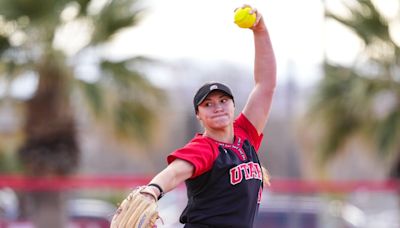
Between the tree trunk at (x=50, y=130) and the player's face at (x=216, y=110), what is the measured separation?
8561 mm

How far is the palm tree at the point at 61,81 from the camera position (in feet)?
41.9

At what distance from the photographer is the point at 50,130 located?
45.1ft

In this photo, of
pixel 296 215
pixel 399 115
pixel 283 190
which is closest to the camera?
pixel 283 190

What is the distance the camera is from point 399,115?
47.2ft

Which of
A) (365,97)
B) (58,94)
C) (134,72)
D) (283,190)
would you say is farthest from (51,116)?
(365,97)

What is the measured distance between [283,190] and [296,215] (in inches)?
38.6

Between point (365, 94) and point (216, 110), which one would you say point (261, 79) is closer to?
point (216, 110)

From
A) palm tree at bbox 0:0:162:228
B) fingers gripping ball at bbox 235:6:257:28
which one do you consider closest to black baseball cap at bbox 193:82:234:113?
fingers gripping ball at bbox 235:6:257:28

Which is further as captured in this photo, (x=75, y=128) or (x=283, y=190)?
(x=75, y=128)

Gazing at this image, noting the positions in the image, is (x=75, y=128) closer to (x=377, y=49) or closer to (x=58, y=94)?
(x=58, y=94)

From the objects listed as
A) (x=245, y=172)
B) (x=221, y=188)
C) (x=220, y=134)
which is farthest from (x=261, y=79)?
(x=221, y=188)

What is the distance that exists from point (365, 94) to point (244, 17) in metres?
9.45

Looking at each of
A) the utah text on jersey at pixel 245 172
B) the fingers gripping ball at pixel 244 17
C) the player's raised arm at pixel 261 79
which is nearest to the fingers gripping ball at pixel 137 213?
the utah text on jersey at pixel 245 172

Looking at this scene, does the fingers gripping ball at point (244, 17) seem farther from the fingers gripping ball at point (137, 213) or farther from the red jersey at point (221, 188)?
the fingers gripping ball at point (137, 213)
